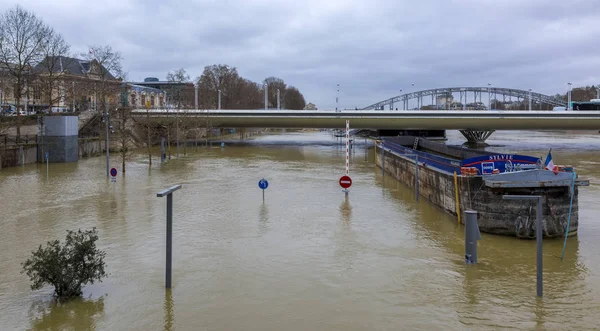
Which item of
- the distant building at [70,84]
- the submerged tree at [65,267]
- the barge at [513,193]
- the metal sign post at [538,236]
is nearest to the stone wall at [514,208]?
the barge at [513,193]

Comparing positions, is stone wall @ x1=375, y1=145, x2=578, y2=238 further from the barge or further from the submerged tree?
the submerged tree

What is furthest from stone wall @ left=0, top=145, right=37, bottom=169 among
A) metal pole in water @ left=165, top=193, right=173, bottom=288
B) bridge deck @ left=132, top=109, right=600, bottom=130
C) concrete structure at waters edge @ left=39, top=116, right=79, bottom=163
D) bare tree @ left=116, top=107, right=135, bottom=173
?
metal pole in water @ left=165, top=193, right=173, bottom=288

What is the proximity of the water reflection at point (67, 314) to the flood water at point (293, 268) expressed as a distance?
32 millimetres

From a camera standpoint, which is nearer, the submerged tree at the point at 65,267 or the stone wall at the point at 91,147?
the submerged tree at the point at 65,267

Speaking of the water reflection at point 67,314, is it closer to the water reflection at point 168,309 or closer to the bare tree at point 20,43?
the water reflection at point 168,309

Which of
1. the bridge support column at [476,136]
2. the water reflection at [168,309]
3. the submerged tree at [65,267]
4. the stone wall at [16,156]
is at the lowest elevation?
the water reflection at [168,309]

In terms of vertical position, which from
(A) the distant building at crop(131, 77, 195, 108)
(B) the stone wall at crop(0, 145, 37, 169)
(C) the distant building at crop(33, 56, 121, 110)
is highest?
(A) the distant building at crop(131, 77, 195, 108)

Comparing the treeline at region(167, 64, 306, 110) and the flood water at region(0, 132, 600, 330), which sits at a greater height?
the treeline at region(167, 64, 306, 110)

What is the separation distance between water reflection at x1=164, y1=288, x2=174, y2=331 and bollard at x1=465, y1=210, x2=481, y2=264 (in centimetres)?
681

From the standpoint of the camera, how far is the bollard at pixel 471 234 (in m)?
11.5

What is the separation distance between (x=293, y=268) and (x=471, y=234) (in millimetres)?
4231

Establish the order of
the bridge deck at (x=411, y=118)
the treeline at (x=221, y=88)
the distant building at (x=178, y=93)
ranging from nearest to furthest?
the bridge deck at (x=411, y=118) < the distant building at (x=178, y=93) < the treeline at (x=221, y=88)

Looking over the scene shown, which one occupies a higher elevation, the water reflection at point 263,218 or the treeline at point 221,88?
the treeline at point 221,88

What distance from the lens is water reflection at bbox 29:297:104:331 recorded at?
328 inches
